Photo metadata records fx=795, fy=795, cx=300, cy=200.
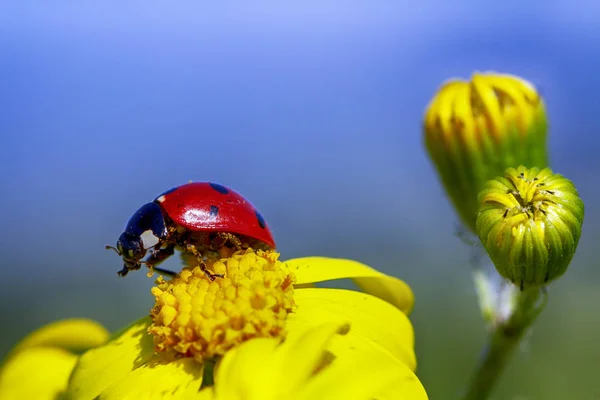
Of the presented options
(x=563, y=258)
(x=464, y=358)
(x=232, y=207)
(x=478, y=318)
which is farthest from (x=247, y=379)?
(x=478, y=318)

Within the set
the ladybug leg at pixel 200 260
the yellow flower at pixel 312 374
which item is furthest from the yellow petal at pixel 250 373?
the ladybug leg at pixel 200 260

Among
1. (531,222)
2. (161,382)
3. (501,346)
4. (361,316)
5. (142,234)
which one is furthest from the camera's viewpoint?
(501,346)

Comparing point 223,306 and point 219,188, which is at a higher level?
point 219,188

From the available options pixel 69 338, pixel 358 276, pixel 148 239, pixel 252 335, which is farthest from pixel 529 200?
pixel 69 338

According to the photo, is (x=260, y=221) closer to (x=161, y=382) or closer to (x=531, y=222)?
(x=161, y=382)

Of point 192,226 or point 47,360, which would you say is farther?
point 47,360

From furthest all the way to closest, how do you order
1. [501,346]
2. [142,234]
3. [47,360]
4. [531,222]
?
[47,360]
[501,346]
[142,234]
[531,222]

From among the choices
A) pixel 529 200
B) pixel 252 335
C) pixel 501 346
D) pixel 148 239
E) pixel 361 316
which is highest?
pixel 148 239

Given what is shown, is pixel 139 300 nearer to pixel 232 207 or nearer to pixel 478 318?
pixel 478 318
